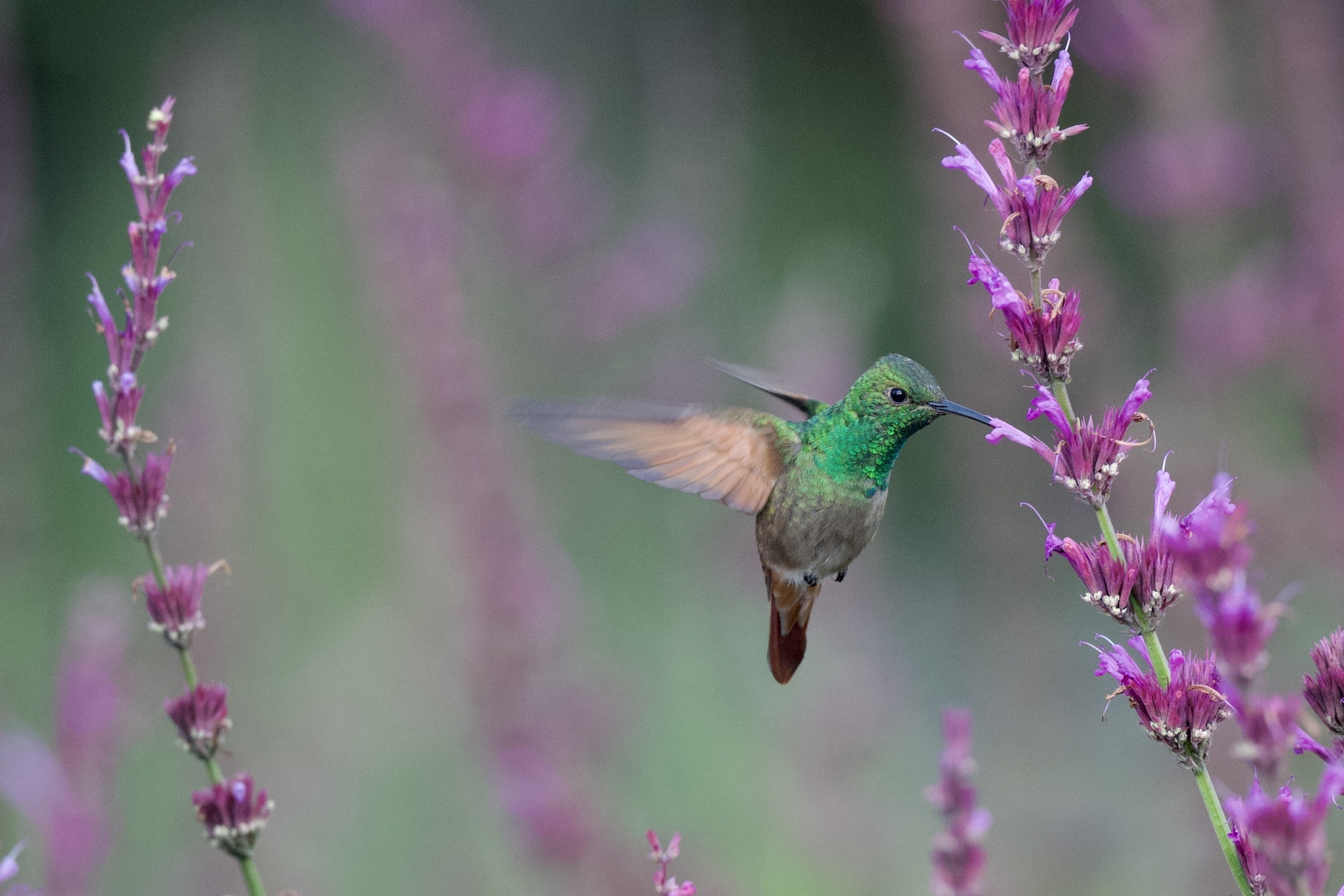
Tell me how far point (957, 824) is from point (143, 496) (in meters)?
1.25

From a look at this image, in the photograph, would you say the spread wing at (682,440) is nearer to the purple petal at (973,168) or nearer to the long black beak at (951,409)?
the long black beak at (951,409)

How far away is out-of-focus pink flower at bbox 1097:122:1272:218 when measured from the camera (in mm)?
4363

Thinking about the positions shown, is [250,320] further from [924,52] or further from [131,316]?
[131,316]

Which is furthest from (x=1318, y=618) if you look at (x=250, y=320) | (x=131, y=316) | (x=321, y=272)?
(x=321, y=272)

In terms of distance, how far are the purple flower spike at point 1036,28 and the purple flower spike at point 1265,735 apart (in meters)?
0.92

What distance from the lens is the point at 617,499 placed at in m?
7.24

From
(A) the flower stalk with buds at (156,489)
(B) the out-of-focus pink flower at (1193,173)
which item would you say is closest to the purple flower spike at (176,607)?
(A) the flower stalk with buds at (156,489)

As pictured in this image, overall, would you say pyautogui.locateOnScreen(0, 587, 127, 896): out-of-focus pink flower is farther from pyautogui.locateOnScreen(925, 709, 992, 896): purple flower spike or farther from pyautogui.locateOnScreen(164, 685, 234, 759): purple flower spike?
pyautogui.locateOnScreen(925, 709, 992, 896): purple flower spike

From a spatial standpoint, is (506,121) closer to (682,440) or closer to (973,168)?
(682,440)

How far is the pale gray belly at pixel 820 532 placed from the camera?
8.78ft

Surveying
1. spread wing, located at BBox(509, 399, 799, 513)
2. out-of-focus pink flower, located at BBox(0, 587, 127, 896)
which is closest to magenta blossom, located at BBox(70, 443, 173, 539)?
spread wing, located at BBox(509, 399, 799, 513)

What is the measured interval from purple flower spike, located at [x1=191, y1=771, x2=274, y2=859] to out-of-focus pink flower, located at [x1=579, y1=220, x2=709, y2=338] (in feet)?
10.3

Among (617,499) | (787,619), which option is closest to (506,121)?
(787,619)

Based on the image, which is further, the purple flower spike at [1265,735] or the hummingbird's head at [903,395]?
the hummingbird's head at [903,395]
